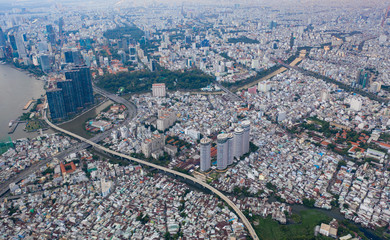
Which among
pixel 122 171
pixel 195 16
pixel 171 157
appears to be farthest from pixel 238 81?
pixel 195 16

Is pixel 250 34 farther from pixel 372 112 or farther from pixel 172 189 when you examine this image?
pixel 172 189

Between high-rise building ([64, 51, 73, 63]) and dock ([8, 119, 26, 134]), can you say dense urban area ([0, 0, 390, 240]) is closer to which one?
high-rise building ([64, 51, 73, 63])

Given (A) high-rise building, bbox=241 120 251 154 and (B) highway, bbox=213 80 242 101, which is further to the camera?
(B) highway, bbox=213 80 242 101

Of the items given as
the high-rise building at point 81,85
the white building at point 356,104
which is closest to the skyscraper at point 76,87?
the high-rise building at point 81,85

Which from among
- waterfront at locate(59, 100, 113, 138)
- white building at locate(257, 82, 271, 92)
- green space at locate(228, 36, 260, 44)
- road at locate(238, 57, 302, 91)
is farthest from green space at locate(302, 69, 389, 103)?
waterfront at locate(59, 100, 113, 138)

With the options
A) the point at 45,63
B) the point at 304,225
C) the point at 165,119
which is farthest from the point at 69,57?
the point at 304,225
